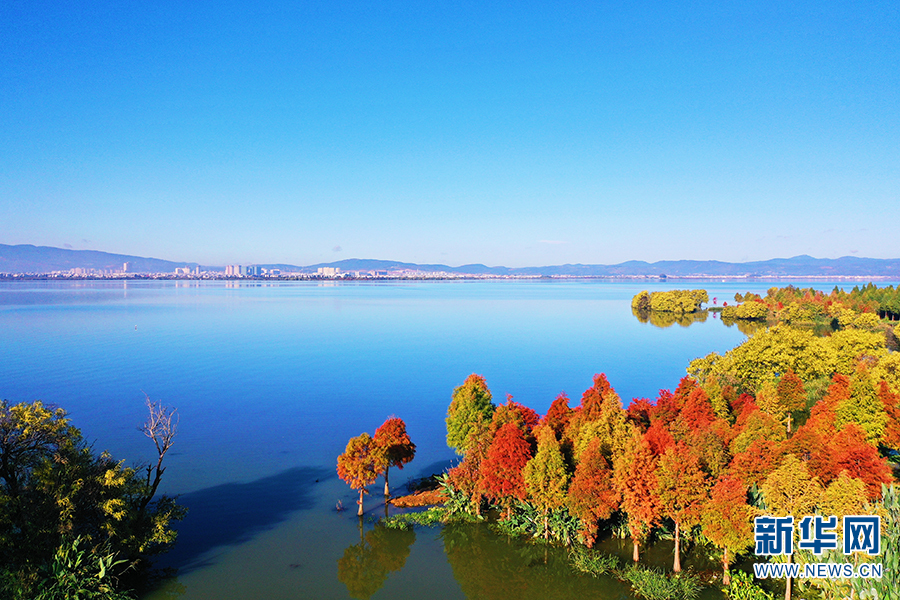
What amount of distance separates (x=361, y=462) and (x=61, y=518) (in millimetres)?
10078

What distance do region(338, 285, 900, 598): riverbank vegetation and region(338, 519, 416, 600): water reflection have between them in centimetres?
127

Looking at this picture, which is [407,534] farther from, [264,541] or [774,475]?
[774,475]

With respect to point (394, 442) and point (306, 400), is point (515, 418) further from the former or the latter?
point (306, 400)

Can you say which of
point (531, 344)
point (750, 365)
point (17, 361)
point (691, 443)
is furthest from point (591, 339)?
point (17, 361)

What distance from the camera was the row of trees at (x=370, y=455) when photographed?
21625 mm

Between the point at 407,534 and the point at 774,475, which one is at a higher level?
the point at 774,475

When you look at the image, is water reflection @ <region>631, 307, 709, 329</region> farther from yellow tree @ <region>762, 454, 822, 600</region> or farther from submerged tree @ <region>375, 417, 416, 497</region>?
yellow tree @ <region>762, 454, 822, 600</region>

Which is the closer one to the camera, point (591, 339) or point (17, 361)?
point (17, 361)

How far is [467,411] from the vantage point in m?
25.2

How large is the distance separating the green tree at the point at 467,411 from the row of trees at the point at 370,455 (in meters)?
2.81

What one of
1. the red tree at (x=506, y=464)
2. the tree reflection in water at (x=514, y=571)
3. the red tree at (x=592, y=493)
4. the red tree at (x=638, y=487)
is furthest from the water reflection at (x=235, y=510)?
the red tree at (x=638, y=487)

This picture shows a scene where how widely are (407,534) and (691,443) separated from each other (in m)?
12.3

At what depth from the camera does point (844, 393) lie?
25906mm

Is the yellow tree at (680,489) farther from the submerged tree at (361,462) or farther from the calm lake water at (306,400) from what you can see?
the submerged tree at (361,462)
